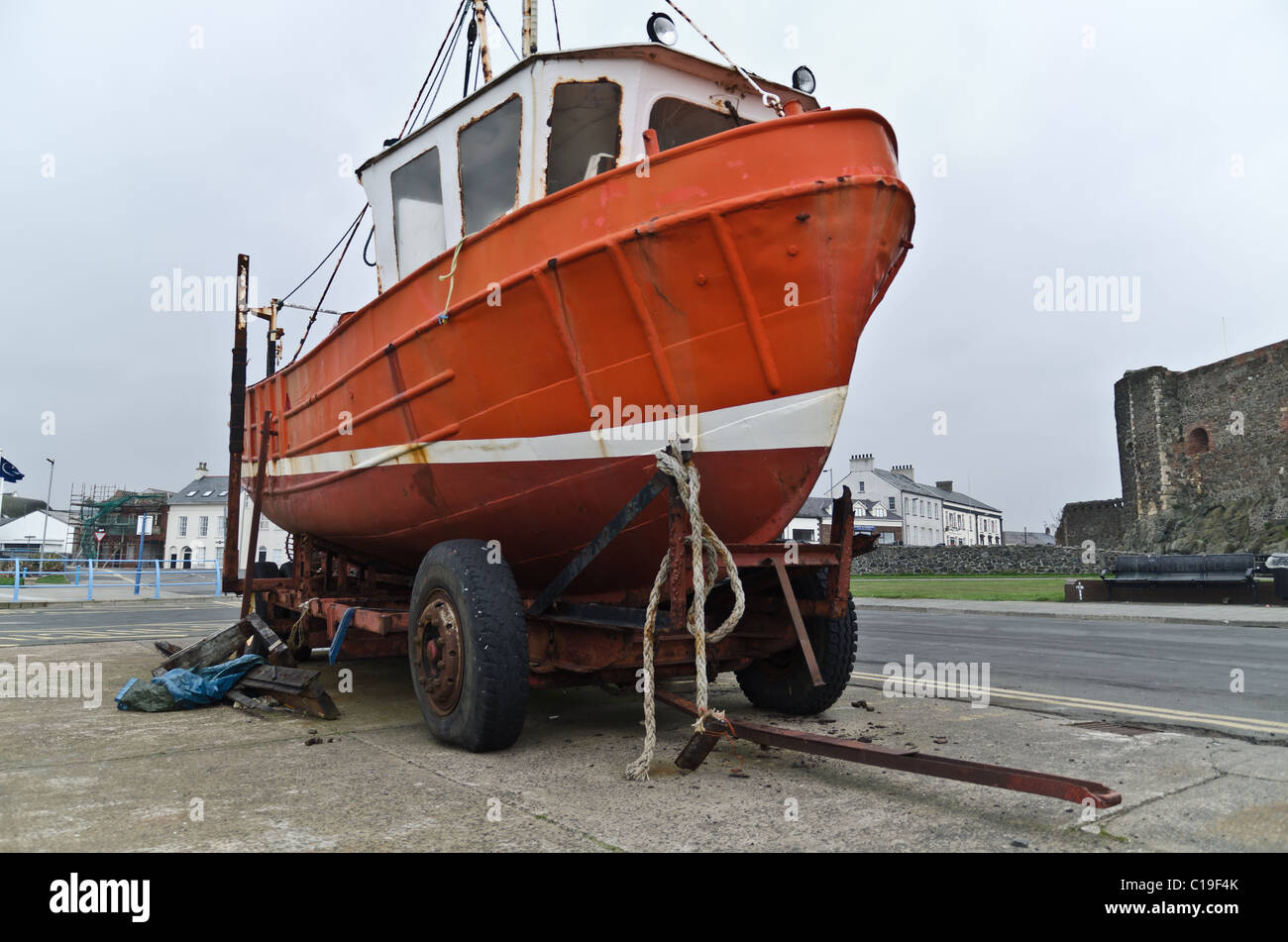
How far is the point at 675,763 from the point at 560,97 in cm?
337

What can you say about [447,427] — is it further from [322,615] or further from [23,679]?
[23,679]

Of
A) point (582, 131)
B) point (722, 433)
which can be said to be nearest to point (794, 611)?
point (722, 433)

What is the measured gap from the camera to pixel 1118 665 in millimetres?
7082

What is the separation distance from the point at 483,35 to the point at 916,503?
58289 mm

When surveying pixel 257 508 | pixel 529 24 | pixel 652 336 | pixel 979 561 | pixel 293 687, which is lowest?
pixel 979 561

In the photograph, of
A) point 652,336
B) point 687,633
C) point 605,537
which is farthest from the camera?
point 687,633

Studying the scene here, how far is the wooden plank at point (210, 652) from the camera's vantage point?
567 cm

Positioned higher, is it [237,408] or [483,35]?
[483,35]

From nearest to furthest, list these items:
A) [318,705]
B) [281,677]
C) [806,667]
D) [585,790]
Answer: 1. [585,790]
2. [806,667]
3. [318,705]
4. [281,677]

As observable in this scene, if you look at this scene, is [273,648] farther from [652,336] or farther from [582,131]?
Result: [582,131]

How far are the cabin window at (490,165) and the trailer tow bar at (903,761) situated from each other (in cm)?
283

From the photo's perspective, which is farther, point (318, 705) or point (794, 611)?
point (318, 705)

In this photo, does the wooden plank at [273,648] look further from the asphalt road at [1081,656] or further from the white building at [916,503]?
the white building at [916,503]

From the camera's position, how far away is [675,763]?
3.33m
